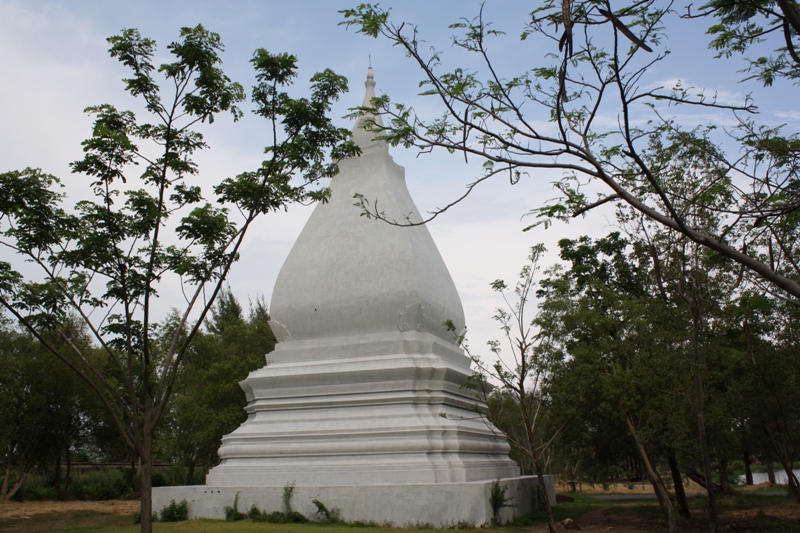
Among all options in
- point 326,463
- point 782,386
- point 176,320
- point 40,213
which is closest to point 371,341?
point 326,463

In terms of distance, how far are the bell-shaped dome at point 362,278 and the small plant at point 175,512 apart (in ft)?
15.6

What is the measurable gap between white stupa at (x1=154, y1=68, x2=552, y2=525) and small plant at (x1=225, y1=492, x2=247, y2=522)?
14 cm

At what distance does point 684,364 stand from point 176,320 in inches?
1186

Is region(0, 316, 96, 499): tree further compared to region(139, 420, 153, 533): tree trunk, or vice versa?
region(0, 316, 96, 499): tree

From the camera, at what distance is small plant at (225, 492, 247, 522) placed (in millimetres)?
14958

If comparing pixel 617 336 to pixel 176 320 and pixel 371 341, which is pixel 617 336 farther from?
pixel 176 320

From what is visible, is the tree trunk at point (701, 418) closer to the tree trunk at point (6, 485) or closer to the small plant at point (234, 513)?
the small plant at point (234, 513)

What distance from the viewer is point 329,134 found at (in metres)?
11.5

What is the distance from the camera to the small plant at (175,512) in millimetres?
15648

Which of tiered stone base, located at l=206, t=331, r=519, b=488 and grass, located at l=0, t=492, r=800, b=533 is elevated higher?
tiered stone base, located at l=206, t=331, r=519, b=488

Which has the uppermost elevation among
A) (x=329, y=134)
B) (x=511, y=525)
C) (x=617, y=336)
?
(x=329, y=134)

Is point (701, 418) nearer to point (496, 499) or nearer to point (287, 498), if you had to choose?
point (496, 499)

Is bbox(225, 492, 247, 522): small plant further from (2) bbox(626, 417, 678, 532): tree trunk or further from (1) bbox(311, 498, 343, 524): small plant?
(2) bbox(626, 417, 678, 532): tree trunk

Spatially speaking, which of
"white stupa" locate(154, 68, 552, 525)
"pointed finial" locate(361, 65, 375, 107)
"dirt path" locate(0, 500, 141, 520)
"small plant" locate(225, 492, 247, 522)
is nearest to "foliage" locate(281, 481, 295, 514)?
"white stupa" locate(154, 68, 552, 525)
